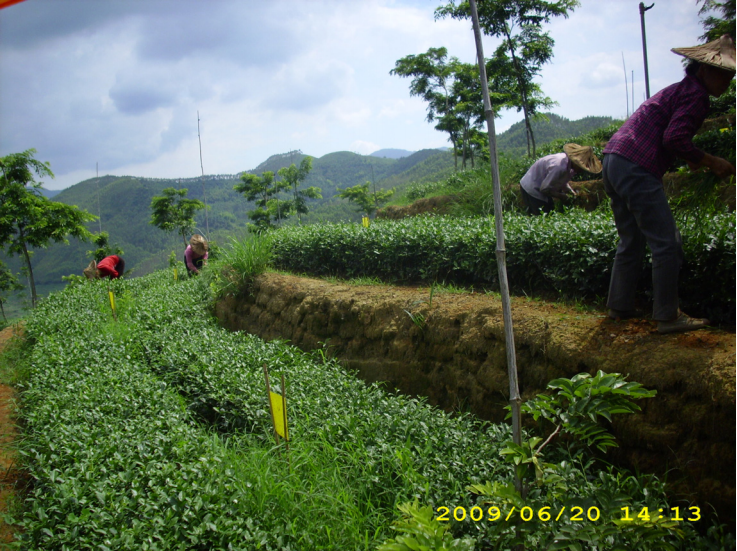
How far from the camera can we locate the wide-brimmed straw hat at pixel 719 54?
2471mm

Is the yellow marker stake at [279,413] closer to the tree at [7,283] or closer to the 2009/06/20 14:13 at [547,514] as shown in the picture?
the 2009/06/20 14:13 at [547,514]

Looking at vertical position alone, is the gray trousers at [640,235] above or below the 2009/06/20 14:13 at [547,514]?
above

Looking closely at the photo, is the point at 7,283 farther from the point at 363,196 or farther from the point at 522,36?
the point at 522,36

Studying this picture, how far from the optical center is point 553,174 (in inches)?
229

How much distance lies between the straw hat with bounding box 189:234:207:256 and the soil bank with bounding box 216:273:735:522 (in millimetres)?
5099

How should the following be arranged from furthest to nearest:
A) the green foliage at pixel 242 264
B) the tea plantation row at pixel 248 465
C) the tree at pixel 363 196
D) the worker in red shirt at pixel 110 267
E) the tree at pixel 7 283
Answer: the tree at pixel 363 196 < the tree at pixel 7 283 < the worker in red shirt at pixel 110 267 < the green foliage at pixel 242 264 < the tea plantation row at pixel 248 465

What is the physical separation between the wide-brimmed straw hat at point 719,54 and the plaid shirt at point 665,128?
150 millimetres

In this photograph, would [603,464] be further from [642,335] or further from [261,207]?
[261,207]

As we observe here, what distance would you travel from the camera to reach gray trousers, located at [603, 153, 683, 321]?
2.66 metres

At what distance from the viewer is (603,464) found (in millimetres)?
2643

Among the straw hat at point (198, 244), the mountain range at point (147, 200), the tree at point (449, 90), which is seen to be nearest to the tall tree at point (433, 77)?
the tree at point (449, 90)

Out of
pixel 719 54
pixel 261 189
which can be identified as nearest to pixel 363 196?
pixel 261 189

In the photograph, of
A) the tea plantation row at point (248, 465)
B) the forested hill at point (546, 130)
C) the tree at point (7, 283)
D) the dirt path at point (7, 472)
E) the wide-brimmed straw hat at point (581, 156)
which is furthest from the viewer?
the forested hill at point (546, 130)

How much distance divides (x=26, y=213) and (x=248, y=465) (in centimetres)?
1432
